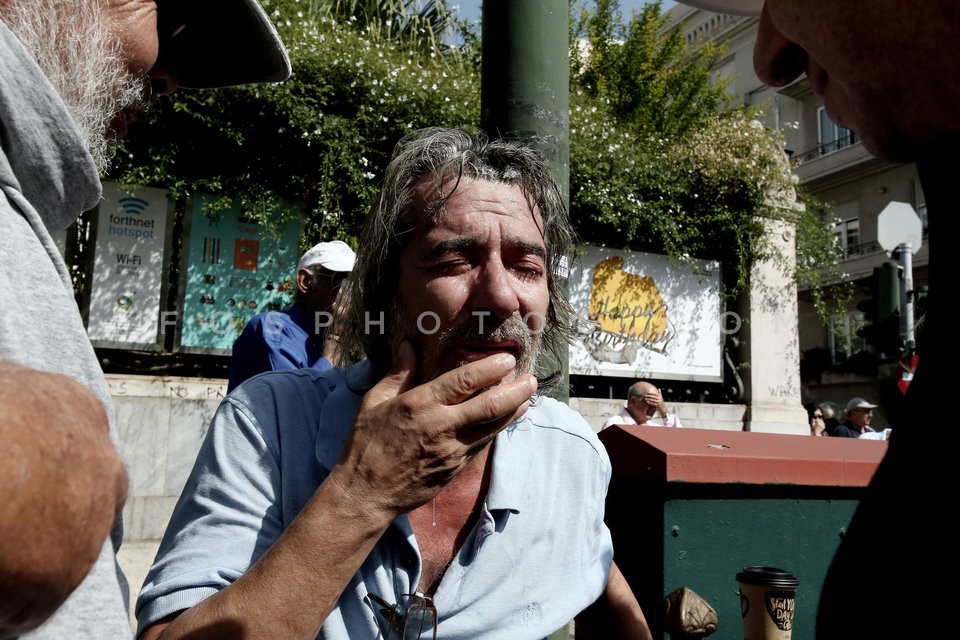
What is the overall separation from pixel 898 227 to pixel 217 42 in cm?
1054

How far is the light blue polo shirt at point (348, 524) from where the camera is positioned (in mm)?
1373

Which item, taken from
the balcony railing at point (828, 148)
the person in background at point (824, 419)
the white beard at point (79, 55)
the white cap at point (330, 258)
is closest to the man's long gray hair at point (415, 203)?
the white beard at point (79, 55)

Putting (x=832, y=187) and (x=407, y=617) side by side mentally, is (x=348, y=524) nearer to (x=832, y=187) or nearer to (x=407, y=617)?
(x=407, y=617)

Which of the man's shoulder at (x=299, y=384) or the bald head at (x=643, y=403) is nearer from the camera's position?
the man's shoulder at (x=299, y=384)

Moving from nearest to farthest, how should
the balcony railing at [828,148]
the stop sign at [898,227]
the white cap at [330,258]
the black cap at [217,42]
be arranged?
the black cap at [217,42]
the white cap at [330,258]
the stop sign at [898,227]
the balcony railing at [828,148]

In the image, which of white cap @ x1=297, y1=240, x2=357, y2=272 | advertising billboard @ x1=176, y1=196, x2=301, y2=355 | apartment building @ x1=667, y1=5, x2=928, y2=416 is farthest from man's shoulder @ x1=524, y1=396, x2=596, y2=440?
apartment building @ x1=667, y1=5, x2=928, y2=416

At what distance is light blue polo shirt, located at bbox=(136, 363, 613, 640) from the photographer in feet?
4.50

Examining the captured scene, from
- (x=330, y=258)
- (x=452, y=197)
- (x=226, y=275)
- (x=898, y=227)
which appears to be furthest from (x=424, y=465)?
(x=898, y=227)

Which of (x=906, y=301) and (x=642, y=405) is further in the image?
(x=906, y=301)

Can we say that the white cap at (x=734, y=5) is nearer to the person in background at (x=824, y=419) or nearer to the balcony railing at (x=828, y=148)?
the person in background at (x=824, y=419)

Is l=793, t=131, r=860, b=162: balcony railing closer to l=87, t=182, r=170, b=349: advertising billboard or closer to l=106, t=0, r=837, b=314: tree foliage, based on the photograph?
l=106, t=0, r=837, b=314: tree foliage

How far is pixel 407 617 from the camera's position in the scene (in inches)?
55.6

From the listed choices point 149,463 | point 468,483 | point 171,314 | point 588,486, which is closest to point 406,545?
point 468,483

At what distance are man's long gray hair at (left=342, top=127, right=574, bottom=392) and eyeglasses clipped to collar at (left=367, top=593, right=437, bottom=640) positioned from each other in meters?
0.59
